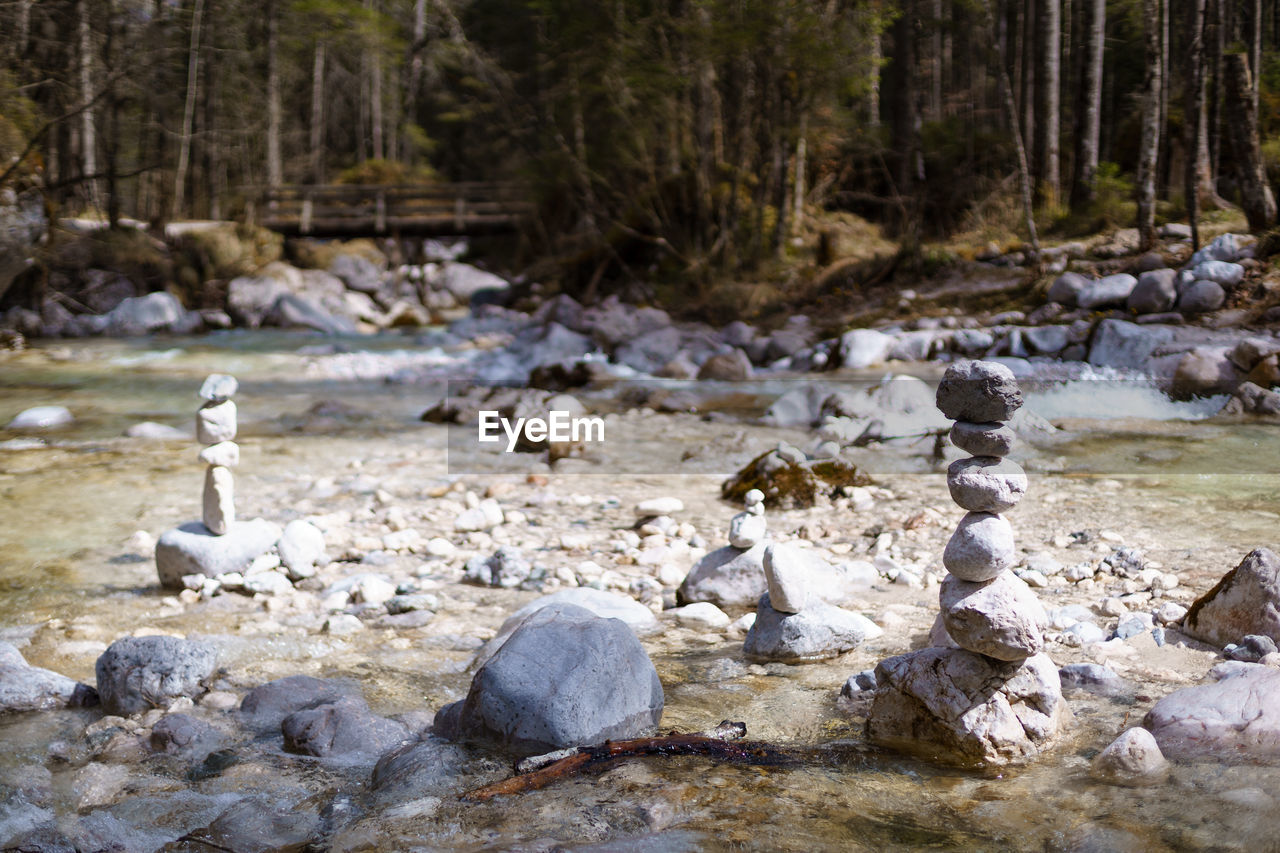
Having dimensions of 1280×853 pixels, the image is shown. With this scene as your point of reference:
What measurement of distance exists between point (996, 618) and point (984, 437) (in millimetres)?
509

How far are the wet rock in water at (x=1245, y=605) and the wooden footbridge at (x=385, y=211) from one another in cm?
2246

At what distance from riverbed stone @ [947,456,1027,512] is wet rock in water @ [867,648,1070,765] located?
455 millimetres

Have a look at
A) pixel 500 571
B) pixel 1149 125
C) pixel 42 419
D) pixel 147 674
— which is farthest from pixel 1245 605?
pixel 1149 125

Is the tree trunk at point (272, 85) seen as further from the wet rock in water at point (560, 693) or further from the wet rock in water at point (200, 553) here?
the wet rock in water at point (560, 693)

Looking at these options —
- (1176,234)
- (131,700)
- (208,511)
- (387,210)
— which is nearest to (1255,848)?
(131,700)

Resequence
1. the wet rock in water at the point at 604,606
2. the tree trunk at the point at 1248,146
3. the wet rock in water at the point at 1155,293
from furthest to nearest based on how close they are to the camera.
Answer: the tree trunk at the point at 1248,146
the wet rock in water at the point at 1155,293
the wet rock in water at the point at 604,606

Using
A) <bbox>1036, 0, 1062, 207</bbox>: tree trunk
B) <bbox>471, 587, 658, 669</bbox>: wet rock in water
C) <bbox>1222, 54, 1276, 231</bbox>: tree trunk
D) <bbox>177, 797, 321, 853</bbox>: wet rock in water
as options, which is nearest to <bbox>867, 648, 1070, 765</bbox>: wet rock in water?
<bbox>471, 587, 658, 669</bbox>: wet rock in water

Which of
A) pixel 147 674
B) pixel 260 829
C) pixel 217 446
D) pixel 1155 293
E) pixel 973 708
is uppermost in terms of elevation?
pixel 1155 293

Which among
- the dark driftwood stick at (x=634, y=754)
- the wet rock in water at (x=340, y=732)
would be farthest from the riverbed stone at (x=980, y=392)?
the wet rock in water at (x=340, y=732)

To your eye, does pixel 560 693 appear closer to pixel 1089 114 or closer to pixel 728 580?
pixel 728 580

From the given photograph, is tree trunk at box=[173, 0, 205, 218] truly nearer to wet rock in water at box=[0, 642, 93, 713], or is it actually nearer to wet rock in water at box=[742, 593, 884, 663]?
wet rock in water at box=[0, 642, 93, 713]

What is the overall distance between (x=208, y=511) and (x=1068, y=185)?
17069 millimetres

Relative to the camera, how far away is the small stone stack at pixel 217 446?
194 inches

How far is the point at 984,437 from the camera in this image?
287cm
